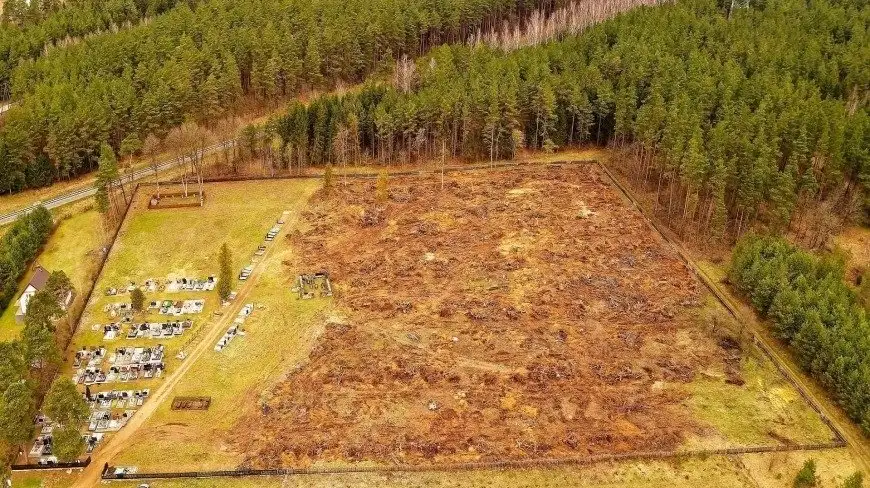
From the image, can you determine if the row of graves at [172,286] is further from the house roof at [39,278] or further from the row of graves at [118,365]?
the row of graves at [118,365]

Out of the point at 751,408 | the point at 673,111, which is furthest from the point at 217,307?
the point at 673,111

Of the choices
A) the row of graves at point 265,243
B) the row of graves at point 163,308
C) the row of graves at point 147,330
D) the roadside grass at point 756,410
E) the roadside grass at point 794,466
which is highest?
the row of graves at point 265,243

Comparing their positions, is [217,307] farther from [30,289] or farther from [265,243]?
[30,289]

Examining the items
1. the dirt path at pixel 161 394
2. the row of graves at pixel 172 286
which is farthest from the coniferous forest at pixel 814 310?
the row of graves at pixel 172 286

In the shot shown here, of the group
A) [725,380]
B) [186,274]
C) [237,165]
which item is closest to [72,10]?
[237,165]

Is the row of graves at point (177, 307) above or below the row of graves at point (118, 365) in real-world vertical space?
above
